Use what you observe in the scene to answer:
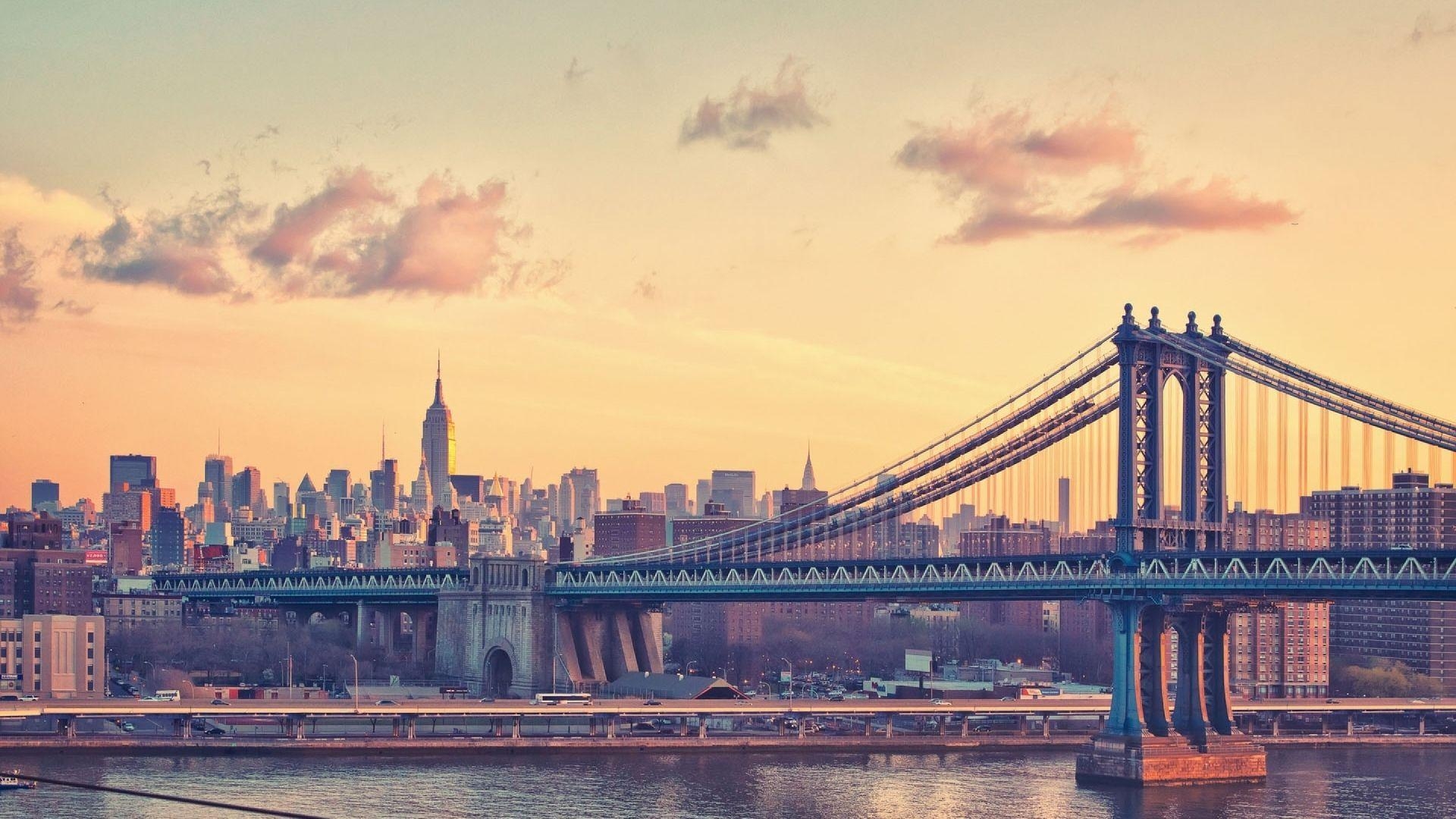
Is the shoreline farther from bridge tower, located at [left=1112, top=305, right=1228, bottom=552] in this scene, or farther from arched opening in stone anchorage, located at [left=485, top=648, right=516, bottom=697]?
arched opening in stone anchorage, located at [left=485, top=648, right=516, bottom=697]

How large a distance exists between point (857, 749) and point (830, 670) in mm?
69748

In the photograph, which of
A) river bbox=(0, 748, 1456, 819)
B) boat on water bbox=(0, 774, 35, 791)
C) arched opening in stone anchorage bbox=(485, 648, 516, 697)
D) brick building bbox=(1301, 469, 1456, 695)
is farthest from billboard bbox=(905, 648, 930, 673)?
boat on water bbox=(0, 774, 35, 791)

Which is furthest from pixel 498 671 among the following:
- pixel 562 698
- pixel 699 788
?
pixel 699 788

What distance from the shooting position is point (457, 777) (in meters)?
96.9

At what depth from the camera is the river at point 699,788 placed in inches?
3386

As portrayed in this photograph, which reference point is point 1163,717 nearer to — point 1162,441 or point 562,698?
point 1162,441

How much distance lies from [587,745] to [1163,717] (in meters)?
27.6

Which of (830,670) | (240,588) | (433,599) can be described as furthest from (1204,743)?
(240,588)

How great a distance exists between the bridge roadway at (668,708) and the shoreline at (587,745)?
4.25ft

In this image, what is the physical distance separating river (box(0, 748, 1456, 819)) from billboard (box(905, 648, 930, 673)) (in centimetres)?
5841

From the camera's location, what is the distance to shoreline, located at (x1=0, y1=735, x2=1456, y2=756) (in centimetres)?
10331

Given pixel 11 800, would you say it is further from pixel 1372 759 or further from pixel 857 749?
pixel 1372 759

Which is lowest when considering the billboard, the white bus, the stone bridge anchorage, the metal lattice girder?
the billboard

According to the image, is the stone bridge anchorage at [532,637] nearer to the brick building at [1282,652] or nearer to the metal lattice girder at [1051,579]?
the metal lattice girder at [1051,579]
